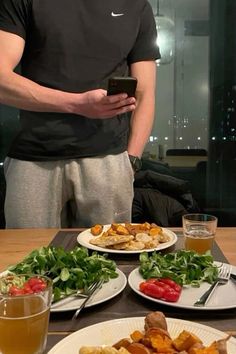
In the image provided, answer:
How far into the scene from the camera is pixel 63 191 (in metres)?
1.60

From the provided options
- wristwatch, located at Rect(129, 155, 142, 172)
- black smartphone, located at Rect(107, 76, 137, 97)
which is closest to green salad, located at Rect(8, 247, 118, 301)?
black smartphone, located at Rect(107, 76, 137, 97)

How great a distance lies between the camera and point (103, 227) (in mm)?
1413

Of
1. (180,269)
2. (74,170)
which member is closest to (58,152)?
(74,170)

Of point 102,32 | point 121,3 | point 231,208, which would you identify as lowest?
point 231,208

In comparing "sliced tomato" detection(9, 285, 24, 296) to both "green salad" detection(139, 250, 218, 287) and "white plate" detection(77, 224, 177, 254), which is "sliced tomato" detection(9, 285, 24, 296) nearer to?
"green salad" detection(139, 250, 218, 287)

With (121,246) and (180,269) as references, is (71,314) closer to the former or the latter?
(180,269)

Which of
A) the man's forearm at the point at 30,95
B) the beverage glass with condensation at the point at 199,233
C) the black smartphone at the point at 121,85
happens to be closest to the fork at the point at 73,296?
the beverage glass with condensation at the point at 199,233

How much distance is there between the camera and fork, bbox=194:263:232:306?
2.77 ft

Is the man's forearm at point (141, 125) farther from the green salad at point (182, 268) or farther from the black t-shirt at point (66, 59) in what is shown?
the green salad at point (182, 268)

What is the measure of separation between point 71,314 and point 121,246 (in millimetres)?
378

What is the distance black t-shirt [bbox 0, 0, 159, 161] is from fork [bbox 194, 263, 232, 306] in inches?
29.4

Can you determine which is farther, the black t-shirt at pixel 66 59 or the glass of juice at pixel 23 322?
the black t-shirt at pixel 66 59

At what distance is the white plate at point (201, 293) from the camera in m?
0.83

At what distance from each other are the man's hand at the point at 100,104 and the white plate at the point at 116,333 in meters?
0.78
